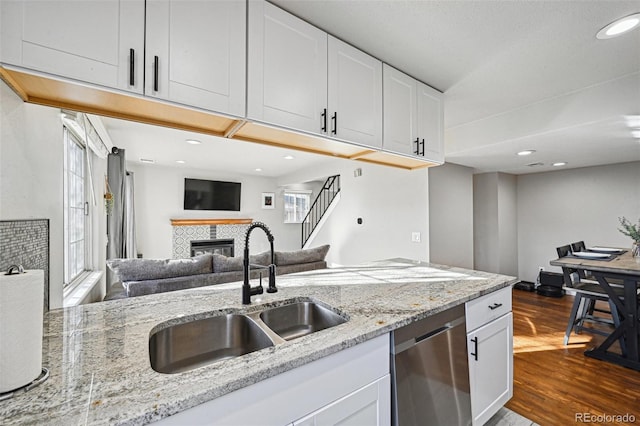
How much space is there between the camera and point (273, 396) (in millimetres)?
841

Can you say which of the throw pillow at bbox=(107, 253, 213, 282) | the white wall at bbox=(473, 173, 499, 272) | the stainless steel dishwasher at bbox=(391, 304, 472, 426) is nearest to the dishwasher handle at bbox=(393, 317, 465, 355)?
the stainless steel dishwasher at bbox=(391, 304, 472, 426)

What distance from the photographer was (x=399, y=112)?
6.47 ft

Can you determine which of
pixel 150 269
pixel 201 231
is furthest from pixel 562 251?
pixel 201 231

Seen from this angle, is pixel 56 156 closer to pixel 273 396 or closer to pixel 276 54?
pixel 276 54

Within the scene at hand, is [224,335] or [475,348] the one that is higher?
[224,335]

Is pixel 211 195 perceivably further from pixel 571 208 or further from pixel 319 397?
pixel 571 208

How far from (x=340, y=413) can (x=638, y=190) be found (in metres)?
5.26

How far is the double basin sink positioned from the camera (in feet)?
3.61

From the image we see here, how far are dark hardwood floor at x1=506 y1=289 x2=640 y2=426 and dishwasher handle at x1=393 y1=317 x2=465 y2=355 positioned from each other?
111 centimetres

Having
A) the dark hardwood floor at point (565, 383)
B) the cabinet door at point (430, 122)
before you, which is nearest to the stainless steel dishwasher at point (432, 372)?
the dark hardwood floor at point (565, 383)

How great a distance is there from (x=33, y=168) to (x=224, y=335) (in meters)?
1.05

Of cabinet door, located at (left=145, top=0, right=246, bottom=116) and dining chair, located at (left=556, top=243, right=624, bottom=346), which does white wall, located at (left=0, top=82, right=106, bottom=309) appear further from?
dining chair, located at (left=556, top=243, right=624, bottom=346)

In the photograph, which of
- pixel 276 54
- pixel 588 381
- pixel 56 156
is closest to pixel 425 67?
pixel 276 54

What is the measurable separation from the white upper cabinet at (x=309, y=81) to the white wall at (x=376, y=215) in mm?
1983
